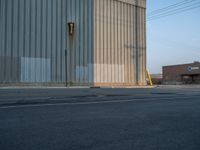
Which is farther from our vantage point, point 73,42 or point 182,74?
point 182,74

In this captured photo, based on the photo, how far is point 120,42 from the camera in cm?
3195

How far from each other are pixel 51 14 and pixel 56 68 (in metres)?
5.84

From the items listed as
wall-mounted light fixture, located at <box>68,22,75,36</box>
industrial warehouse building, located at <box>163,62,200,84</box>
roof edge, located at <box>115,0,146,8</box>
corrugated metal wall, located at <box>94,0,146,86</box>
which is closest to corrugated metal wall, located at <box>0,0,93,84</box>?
wall-mounted light fixture, located at <box>68,22,75,36</box>

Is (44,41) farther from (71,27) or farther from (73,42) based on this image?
(71,27)

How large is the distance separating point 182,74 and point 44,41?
5610cm

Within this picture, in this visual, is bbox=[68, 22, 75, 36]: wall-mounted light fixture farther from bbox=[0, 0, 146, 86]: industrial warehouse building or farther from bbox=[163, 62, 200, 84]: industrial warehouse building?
bbox=[163, 62, 200, 84]: industrial warehouse building

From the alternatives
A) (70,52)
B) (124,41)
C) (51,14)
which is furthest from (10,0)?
(124,41)

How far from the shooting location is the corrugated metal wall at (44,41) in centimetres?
2522

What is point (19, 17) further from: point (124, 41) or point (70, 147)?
point (70, 147)

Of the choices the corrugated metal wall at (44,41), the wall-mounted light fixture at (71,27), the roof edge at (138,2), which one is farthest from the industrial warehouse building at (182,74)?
the wall-mounted light fixture at (71,27)

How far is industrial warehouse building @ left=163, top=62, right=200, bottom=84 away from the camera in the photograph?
70.2 meters

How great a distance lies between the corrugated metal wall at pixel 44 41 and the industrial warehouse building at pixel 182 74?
159 ft

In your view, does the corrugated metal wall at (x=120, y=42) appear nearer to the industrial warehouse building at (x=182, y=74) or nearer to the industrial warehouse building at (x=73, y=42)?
the industrial warehouse building at (x=73, y=42)

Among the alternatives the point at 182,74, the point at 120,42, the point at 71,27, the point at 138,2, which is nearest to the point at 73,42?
the point at 71,27
